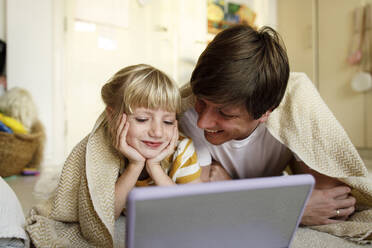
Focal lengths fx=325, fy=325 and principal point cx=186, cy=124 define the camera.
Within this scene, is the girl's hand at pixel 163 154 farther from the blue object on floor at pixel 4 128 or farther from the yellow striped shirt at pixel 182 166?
the blue object on floor at pixel 4 128

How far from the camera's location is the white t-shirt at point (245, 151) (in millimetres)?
1103

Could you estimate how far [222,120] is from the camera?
35.4 inches

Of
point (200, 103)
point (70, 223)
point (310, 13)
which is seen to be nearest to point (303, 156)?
point (200, 103)

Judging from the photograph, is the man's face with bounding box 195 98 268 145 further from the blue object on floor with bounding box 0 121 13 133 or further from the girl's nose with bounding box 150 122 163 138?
the blue object on floor with bounding box 0 121 13 133

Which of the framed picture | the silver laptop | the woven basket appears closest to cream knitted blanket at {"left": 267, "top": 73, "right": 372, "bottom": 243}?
the silver laptop

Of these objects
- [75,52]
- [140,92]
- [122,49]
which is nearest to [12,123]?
[75,52]

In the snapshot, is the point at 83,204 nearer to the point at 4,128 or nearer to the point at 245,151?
the point at 245,151

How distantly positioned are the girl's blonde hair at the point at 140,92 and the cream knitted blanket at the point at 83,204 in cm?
8

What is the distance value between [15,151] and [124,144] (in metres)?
1.33

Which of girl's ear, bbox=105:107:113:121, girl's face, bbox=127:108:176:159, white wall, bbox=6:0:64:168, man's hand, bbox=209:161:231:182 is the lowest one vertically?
man's hand, bbox=209:161:231:182

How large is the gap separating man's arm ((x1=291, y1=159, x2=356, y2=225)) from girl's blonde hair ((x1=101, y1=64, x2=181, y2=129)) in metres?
0.49

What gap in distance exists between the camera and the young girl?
A: 80 centimetres

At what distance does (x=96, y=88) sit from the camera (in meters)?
2.64

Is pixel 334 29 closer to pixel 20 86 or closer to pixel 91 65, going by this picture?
pixel 91 65
